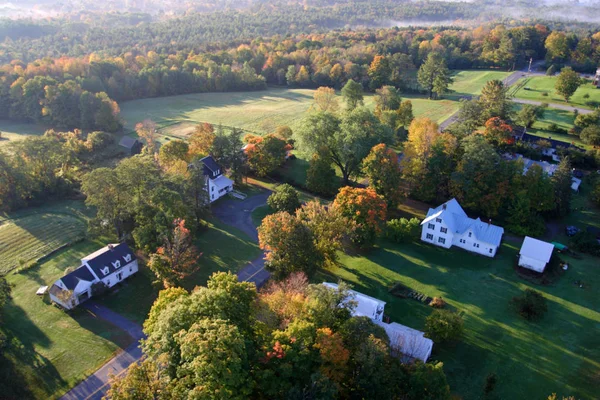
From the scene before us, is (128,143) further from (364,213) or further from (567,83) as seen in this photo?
(567,83)

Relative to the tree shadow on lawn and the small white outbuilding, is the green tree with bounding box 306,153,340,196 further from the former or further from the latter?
the tree shadow on lawn

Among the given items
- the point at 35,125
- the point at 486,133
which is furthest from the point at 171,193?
the point at 35,125

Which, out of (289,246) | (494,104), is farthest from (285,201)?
(494,104)

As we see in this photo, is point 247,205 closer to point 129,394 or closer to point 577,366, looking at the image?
point 129,394

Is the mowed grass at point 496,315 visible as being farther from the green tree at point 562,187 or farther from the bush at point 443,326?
the green tree at point 562,187

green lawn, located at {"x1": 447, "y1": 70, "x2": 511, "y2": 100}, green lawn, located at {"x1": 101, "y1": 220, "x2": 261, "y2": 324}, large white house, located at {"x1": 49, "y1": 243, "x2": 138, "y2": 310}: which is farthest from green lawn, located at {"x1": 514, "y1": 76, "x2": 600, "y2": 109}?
large white house, located at {"x1": 49, "y1": 243, "x2": 138, "y2": 310}

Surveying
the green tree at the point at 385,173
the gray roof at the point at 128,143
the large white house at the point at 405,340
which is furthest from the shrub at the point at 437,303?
the gray roof at the point at 128,143
